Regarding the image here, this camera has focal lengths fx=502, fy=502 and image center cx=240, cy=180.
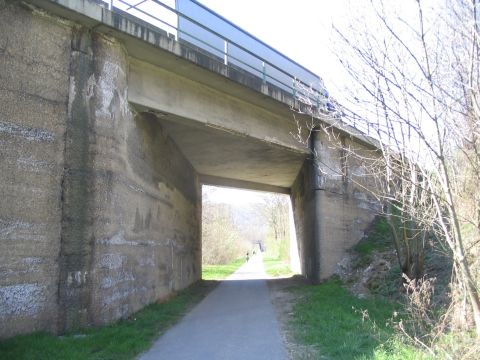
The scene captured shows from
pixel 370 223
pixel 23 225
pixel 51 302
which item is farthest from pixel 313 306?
pixel 370 223

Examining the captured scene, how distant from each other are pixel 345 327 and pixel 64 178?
553cm

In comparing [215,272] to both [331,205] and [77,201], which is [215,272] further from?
[77,201]

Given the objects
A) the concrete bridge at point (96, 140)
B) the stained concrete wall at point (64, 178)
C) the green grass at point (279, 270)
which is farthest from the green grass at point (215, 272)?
the stained concrete wall at point (64, 178)

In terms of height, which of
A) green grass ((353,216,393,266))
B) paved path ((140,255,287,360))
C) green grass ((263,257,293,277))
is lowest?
paved path ((140,255,287,360))

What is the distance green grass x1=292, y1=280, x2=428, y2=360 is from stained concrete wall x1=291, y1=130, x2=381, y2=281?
2.73 meters

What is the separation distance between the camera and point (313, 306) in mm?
11766

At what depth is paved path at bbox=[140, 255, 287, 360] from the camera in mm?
7168

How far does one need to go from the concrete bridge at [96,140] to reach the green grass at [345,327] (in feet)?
9.24

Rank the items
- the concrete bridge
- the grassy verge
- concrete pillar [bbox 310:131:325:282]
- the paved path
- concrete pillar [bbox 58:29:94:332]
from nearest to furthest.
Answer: the grassy verge
the paved path
the concrete bridge
concrete pillar [bbox 58:29:94:332]
concrete pillar [bbox 310:131:325:282]

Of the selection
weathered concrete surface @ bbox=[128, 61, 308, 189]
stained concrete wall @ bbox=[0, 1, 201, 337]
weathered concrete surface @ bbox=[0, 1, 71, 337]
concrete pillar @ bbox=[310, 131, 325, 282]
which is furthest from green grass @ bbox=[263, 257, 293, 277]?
weathered concrete surface @ bbox=[0, 1, 71, 337]

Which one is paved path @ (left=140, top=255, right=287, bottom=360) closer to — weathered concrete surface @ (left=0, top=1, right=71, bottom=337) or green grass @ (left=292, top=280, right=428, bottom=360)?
green grass @ (left=292, top=280, right=428, bottom=360)

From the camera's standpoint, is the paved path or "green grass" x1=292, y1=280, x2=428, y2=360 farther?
the paved path

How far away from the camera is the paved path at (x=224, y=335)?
23.5ft

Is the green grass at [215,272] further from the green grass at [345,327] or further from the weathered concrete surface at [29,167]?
the weathered concrete surface at [29,167]
